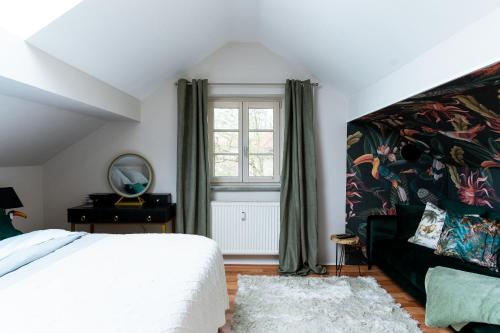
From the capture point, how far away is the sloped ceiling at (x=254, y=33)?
1.67m

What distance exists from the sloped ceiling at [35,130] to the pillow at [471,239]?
360cm

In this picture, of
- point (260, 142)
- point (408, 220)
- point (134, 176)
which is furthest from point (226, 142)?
point (408, 220)

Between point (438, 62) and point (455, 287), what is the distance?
1.44 m

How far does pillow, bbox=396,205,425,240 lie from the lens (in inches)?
121

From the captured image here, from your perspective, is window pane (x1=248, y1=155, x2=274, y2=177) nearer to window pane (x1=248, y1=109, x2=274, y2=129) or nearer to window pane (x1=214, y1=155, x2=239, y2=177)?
window pane (x1=214, y1=155, x2=239, y2=177)

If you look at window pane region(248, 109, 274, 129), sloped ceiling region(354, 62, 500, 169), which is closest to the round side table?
sloped ceiling region(354, 62, 500, 169)

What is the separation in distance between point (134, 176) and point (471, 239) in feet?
11.0

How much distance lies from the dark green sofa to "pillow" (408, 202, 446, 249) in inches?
2.5

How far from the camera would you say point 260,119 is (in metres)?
3.72

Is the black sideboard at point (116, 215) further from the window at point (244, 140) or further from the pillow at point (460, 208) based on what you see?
the pillow at point (460, 208)

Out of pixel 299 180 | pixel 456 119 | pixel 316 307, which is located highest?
pixel 456 119

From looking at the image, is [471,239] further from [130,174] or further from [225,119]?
[130,174]

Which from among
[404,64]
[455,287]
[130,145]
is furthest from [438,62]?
Result: [130,145]

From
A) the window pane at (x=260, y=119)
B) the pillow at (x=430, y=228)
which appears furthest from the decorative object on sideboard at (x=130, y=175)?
the pillow at (x=430, y=228)
